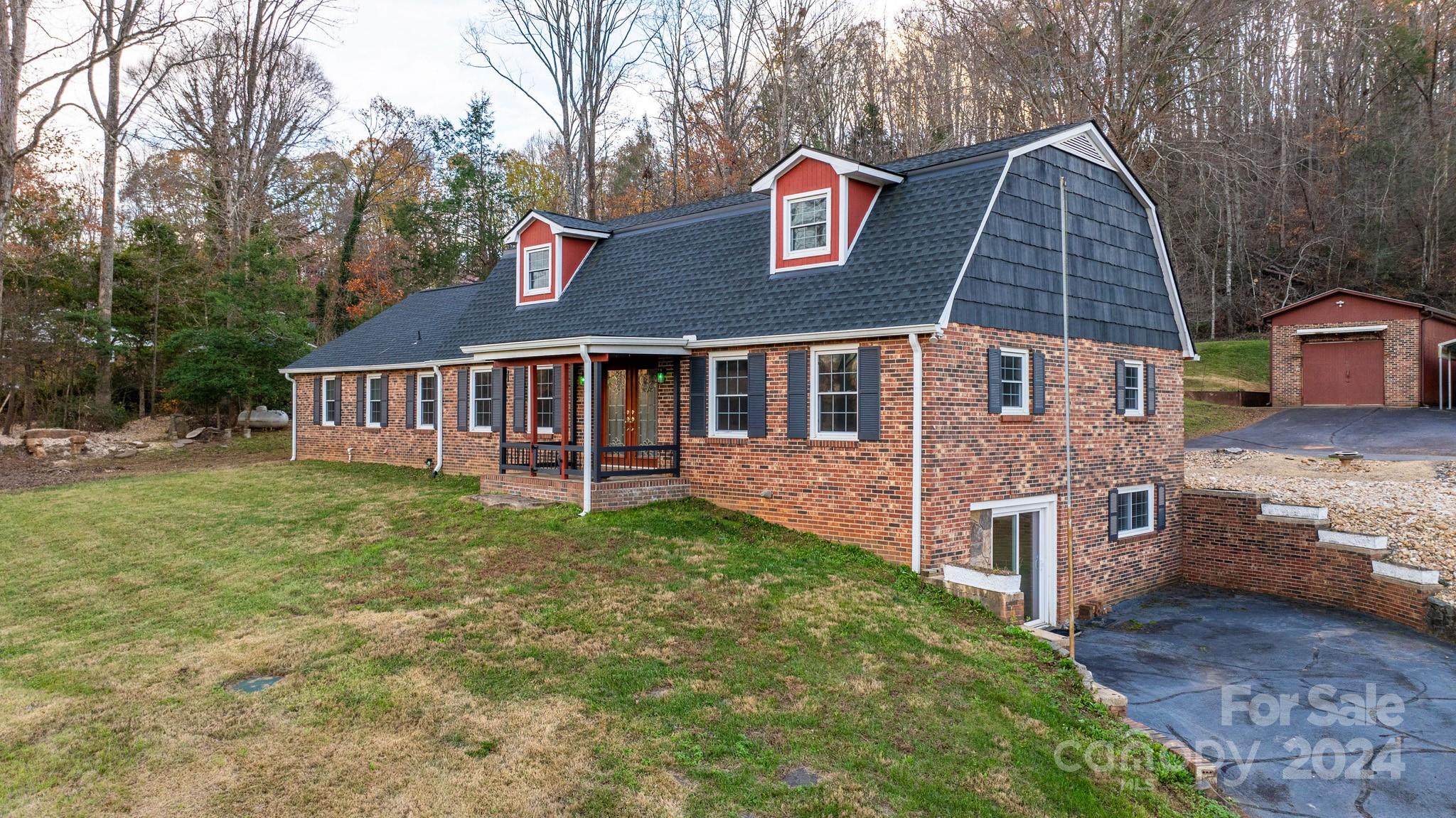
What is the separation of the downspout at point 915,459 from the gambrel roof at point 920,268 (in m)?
0.41

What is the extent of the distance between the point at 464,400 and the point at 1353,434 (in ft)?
73.7

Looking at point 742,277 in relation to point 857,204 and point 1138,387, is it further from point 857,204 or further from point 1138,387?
point 1138,387

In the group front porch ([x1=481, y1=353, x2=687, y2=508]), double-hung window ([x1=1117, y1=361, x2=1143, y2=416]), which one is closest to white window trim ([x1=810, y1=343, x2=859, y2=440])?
front porch ([x1=481, y1=353, x2=687, y2=508])

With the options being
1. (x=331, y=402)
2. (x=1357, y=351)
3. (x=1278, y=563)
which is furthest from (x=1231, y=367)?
(x=331, y=402)

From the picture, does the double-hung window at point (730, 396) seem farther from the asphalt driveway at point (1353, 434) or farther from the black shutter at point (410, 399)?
the asphalt driveway at point (1353, 434)

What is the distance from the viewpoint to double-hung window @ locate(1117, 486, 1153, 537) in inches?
535

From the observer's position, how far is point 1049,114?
23.2 metres

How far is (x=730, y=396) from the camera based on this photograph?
41.8 ft

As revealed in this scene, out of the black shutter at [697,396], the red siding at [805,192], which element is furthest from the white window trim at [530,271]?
the red siding at [805,192]

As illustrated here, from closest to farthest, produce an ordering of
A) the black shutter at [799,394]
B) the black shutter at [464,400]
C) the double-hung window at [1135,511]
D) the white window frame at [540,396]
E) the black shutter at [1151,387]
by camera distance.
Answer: the black shutter at [799,394] < the white window frame at [540,396] < the double-hung window at [1135,511] < the black shutter at [1151,387] < the black shutter at [464,400]

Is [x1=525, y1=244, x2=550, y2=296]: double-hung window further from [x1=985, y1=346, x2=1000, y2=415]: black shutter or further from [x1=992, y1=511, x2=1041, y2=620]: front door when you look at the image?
[x1=992, y1=511, x2=1041, y2=620]: front door

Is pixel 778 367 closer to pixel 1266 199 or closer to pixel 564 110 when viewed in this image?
pixel 564 110

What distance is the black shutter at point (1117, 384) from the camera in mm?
13320

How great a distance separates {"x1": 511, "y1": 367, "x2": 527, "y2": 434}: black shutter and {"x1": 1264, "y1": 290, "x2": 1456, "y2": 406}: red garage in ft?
79.4
